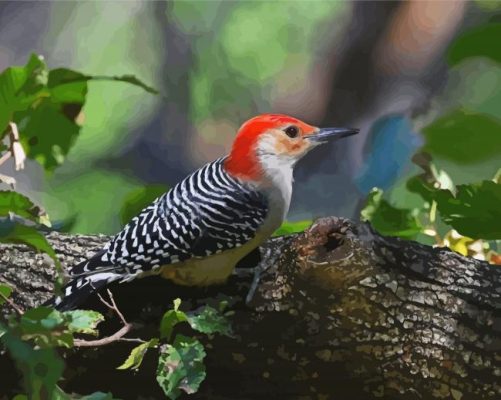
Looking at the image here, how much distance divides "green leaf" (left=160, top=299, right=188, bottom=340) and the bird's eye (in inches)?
12.5

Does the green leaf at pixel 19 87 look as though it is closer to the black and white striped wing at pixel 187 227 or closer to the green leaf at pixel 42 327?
the black and white striped wing at pixel 187 227

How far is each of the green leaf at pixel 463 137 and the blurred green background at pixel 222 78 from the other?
2.66m

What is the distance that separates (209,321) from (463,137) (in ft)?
1.15

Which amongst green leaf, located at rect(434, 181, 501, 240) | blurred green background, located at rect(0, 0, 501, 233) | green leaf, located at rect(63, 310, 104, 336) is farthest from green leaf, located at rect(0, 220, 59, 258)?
blurred green background, located at rect(0, 0, 501, 233)

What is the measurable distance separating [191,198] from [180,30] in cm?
291

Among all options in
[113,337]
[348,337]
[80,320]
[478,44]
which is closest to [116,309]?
[113,337]

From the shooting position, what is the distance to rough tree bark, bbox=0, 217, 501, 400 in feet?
3.37

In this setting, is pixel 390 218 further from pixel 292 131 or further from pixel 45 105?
pixel 45 105

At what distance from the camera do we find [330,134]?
122cm

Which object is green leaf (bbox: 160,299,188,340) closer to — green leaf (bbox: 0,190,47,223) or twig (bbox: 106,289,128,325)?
twig (bbox: 106,289,128,325)

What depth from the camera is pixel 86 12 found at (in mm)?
3973

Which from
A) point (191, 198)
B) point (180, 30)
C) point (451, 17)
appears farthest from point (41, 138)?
point (180, 30)

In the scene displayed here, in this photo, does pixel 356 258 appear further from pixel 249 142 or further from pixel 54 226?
pixel 54 226

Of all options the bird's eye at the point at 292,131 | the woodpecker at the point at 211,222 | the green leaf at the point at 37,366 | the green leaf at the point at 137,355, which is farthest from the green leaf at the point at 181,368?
the bird's eye at the point at 292,131
